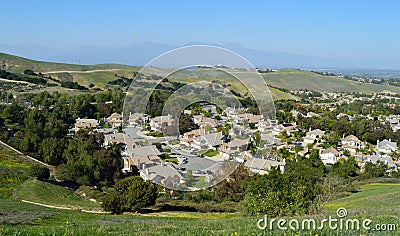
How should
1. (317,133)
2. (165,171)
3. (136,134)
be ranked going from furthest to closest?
(317,133) → (165,171) → (136,134)

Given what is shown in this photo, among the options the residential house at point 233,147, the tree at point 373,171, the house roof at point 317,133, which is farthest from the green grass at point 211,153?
the house roof at point 317,133

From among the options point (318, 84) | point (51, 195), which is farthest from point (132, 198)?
point (318, 84)

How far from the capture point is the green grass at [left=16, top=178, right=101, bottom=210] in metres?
17.0

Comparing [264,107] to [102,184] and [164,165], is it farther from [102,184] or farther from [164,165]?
[102,184]

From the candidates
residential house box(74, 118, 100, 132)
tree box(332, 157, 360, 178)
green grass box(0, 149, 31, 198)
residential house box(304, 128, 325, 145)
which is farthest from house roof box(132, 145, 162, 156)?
residential house box(304, 128, 325, 145)

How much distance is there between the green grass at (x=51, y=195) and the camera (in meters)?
17.0

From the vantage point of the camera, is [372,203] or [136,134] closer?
[136,134]

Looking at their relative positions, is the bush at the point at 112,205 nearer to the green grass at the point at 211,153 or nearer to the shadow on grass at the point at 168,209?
the shadow on grass at the point at 168,209

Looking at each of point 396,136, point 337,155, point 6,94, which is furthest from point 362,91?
point 6,94

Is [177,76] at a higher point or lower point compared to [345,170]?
higher

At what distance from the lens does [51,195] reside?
19.3 meters

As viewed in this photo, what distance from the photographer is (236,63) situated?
8055 mm

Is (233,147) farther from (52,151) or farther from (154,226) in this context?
(52,151)

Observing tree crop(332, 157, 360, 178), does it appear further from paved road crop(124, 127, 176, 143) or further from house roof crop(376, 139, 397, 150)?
paved road crop(124, 127, 176, 143)
